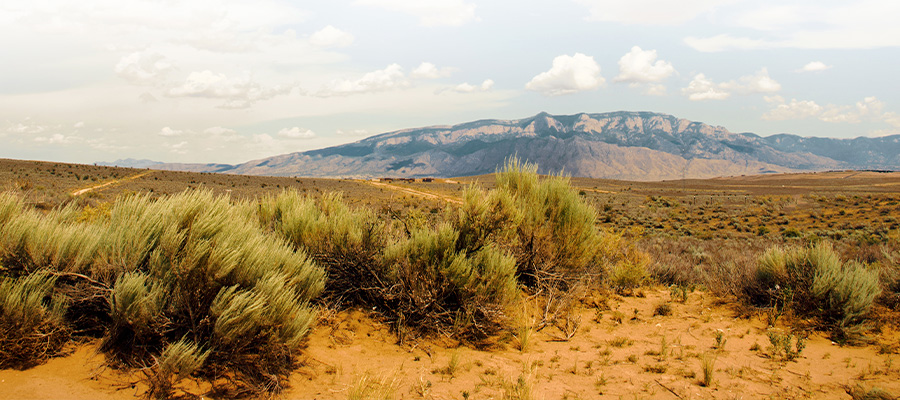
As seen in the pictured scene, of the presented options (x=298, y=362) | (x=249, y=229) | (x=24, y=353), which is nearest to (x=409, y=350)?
(x=298, y=362)

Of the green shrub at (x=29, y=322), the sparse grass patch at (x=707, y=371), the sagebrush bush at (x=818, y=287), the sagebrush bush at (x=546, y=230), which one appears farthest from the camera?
the sagebrush bush at (x=546, y=230)

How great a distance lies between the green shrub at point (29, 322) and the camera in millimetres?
3480

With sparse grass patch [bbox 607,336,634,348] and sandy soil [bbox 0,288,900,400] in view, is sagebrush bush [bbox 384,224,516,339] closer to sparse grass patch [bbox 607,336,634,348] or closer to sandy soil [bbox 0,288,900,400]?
sandy soil [bbox 0,288,900,400]

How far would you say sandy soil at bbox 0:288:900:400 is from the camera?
3.70m

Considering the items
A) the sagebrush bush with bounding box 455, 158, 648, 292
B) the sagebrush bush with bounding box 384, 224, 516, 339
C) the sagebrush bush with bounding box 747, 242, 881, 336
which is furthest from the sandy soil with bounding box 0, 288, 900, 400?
the sagebrush bush with bounding box 455, 158, 648, 292

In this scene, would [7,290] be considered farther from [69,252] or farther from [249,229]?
[249,229]

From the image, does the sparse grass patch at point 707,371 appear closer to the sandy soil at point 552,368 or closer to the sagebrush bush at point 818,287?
the sandy soil at point 552,368

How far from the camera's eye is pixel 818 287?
6.36 m

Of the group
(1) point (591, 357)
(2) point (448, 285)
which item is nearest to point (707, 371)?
(1) point (591, 357)

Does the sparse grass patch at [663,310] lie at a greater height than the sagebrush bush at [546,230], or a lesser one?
lesser

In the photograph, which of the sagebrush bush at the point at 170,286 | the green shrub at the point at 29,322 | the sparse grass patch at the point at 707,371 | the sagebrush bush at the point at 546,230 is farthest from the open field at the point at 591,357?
the sagebrush bush at the point at 546,230

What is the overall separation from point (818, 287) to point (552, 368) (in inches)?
173

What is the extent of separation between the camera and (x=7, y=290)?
138 inches

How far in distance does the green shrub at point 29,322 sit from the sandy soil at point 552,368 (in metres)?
→ 0.14
